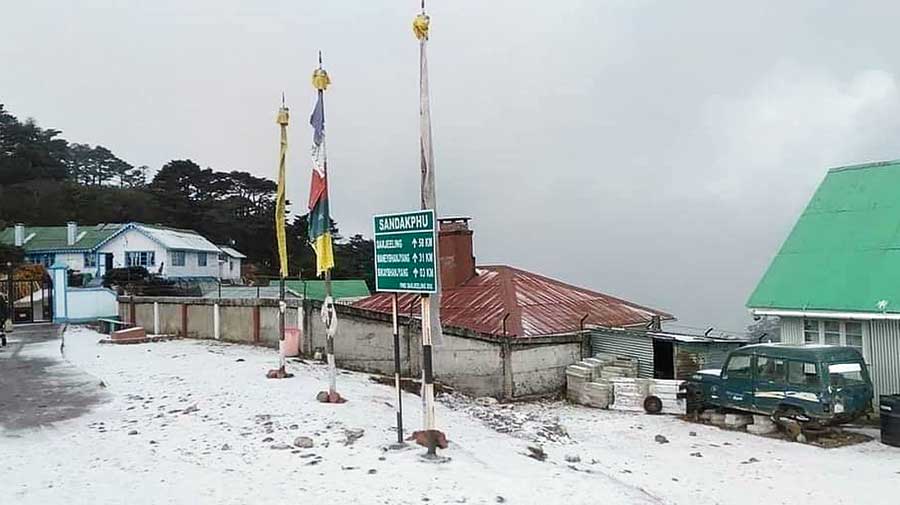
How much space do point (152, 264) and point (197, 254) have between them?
155 inches

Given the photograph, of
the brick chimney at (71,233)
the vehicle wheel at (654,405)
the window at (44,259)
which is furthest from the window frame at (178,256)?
the vehicle wheel at (654,405)

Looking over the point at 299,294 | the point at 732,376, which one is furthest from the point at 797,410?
the point at 299,294

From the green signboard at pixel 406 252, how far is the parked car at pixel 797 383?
31.1 feet

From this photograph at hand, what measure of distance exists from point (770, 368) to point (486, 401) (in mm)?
7127

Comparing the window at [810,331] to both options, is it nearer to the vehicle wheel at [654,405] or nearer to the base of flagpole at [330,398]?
the vehicle wheel at [654,405]

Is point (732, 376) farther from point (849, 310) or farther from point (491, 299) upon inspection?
point (491, 299)

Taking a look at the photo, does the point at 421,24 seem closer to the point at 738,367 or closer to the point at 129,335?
the point at 738,367

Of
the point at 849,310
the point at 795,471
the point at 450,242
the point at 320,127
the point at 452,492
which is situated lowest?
the point at 795,471

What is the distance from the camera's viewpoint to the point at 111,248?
53688 mm

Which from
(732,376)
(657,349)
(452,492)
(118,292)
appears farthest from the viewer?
(118,292)

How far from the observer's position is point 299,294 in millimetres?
44281

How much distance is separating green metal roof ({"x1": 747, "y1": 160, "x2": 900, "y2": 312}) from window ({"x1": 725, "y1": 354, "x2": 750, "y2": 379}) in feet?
8.31

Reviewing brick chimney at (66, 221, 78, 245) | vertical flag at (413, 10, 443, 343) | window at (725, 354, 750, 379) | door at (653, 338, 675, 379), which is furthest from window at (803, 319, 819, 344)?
brick chimney at (66, 221, 78, 245)

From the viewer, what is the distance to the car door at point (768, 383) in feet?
52.4
